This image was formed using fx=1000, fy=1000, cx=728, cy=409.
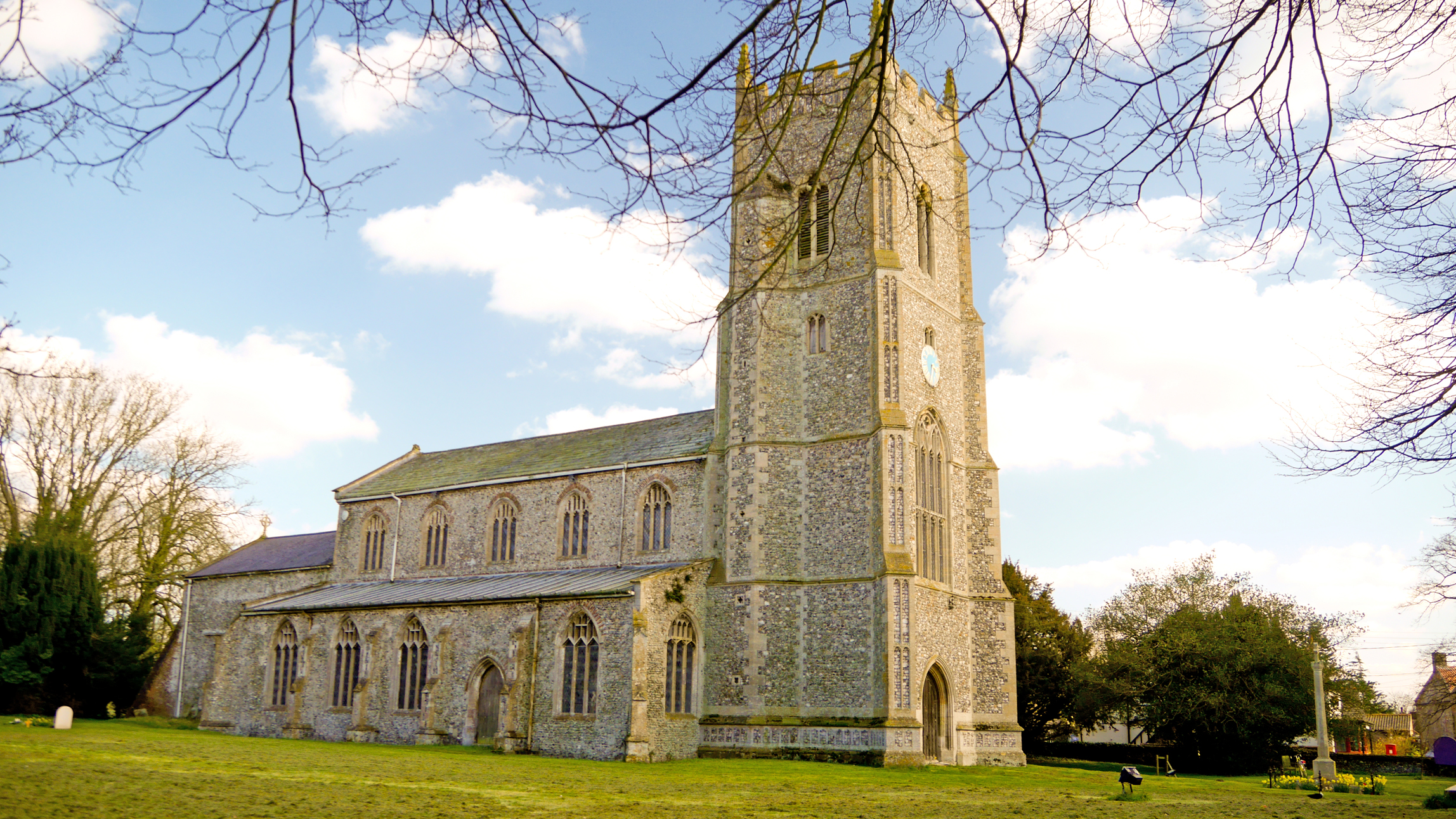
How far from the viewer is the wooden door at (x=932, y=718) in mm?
25344

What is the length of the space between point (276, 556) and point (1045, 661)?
99.2ft

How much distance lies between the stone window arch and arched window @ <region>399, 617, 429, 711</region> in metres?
3.86

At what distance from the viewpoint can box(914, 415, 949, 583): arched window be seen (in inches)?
1008

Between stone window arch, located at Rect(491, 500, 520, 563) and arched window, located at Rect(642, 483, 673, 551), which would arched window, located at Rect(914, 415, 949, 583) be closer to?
arched window, located at Rect(642, 483, 673, 551)

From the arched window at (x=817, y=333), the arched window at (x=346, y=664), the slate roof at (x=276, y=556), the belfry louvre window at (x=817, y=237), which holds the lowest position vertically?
the arched window at (x=346, y=664)

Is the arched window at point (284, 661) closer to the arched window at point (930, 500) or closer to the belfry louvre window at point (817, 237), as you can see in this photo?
the arched window at point (930, 500)

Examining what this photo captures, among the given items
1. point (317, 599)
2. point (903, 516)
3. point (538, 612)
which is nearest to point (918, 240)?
point (903, 516)

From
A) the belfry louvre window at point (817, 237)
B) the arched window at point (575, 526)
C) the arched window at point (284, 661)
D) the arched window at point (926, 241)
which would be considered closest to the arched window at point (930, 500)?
the arched window at point (926, 241)

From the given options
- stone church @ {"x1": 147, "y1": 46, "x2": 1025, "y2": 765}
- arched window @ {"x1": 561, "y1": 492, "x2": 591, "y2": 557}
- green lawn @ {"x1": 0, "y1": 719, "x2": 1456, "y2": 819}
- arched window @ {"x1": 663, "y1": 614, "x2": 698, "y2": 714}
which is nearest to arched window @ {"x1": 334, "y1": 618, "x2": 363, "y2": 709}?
stone church @ {"x1": 147, "y1": 46, "x2": 1025, "y2": 765}

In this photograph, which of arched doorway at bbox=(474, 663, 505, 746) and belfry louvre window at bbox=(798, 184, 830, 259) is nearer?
arched doorway at bbox=(474, 663, 505, 746)

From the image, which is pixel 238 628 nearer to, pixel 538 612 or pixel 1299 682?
pixel 538 612

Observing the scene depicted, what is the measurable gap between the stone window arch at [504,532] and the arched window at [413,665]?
386cm

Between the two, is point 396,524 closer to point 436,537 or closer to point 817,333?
point 436,537

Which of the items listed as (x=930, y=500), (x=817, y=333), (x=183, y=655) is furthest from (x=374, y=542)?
(x=930, y=500)
